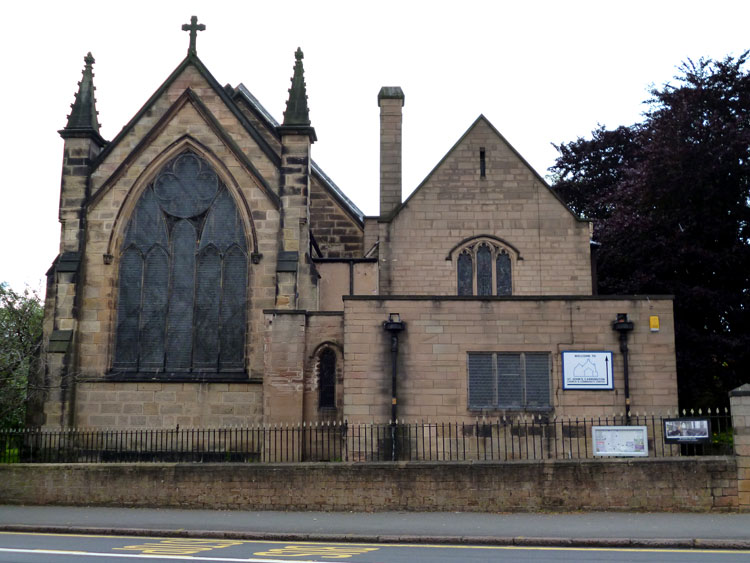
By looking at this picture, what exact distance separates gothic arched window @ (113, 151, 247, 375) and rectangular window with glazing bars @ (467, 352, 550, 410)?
278 inches

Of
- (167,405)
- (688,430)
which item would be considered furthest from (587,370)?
(167,405)

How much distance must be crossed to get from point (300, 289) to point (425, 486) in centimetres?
859

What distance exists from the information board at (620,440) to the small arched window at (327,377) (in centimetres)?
688

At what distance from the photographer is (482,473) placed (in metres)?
15.1

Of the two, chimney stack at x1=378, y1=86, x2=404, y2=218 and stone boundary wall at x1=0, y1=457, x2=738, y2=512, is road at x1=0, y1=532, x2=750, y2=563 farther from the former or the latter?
chimney stack at x1=378, y1=86, x2=404, y2=218

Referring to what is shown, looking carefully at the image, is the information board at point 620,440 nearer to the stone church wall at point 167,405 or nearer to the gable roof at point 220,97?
the stone church wall at point 167,405

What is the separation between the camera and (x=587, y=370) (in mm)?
18062

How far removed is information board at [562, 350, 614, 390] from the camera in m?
18.0

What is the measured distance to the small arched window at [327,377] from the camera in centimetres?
2053

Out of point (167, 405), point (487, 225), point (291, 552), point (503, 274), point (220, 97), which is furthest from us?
point (487, 225)

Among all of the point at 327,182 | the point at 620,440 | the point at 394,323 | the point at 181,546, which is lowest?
the point at 181,546

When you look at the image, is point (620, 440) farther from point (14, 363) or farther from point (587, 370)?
point (14, 363)

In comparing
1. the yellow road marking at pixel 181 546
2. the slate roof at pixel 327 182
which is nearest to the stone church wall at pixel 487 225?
the slate roof at pixel 327 182

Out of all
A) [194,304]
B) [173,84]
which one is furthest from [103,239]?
[173,84]
